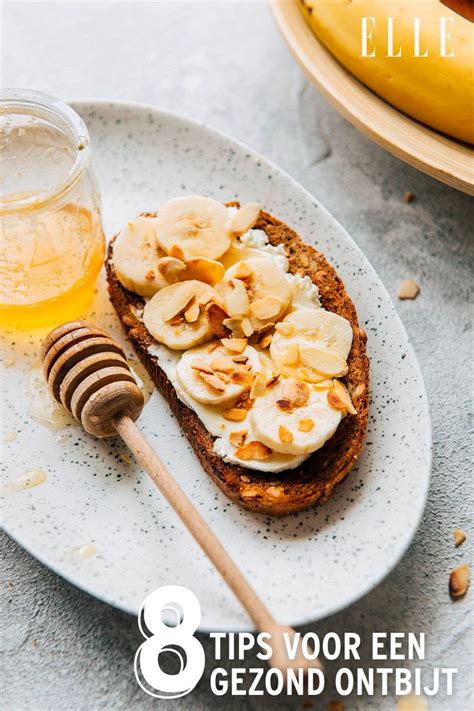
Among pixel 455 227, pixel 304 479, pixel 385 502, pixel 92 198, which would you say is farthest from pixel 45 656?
pixel 455 227

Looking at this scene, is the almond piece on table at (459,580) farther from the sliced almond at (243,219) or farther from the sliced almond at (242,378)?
the sliced almond at (243,219)

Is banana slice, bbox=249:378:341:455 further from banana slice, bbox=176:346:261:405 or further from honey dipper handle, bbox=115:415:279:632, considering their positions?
honey dipper handle, bbox=115:415:279:632

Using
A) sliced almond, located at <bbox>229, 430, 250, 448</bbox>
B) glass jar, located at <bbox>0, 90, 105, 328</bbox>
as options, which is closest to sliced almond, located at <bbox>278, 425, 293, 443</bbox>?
sliced almond, located at <bbox>229, 430, 250, 448</bbox>

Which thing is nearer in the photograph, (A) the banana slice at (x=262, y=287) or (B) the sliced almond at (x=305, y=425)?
(B) the sliced almond at (x=305, y=425)

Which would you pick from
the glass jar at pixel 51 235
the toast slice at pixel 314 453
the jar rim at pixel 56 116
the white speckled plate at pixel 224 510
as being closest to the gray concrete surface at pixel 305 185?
the white speckled plate at pixel 224 510

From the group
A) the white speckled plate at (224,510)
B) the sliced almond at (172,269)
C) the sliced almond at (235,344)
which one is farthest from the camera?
the sliced almond at (172,269)
